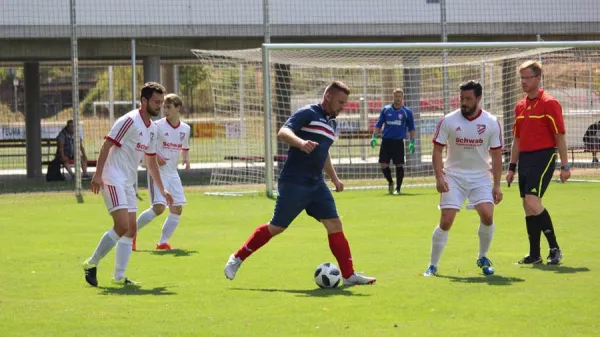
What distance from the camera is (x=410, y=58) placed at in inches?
976

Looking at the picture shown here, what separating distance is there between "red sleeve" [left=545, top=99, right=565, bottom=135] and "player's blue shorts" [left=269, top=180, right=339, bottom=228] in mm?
2710

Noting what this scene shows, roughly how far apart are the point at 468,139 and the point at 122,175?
337 cm

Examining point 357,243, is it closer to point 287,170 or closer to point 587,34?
point 287,170

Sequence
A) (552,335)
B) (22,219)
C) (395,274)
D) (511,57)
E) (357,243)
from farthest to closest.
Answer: (511,57) → (22,219) → (357,243) → (395,274) → (552,335)

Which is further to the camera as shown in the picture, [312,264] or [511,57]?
[511,57]

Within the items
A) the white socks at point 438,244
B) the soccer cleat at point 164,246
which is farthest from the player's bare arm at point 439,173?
the soccer cleat at point 164,246

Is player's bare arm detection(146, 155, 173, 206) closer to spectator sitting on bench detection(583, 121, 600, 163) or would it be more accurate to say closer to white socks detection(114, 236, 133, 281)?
white socks detection(114, 236, 133, 281)

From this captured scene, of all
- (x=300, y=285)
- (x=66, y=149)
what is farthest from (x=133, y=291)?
(x=66, y=149)

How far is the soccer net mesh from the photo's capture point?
24125 mm

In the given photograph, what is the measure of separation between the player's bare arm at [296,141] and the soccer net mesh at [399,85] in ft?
40.6

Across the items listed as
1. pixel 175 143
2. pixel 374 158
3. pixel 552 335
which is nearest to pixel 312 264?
pixel 175 143

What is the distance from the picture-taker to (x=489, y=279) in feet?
33.8

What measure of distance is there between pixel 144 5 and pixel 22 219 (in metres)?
8.61

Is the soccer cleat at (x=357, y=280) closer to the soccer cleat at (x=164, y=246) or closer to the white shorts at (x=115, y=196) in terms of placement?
the white shorts at (x=115, y=196)
